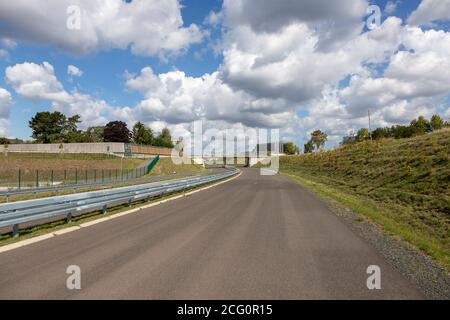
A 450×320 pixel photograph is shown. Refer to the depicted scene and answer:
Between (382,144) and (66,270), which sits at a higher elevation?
(382,144)

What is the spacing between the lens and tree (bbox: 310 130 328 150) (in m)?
149

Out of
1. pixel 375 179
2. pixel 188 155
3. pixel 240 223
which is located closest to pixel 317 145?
pixel 188 155

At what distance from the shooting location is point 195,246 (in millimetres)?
7730

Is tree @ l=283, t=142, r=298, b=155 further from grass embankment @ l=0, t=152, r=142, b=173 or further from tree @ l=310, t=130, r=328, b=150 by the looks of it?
grass embankment @ l=0, t=152, r=142, b=173

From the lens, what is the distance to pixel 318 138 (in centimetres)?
15062

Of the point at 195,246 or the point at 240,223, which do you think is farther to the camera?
the point at 240,223

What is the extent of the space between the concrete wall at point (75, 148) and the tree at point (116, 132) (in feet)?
93.0

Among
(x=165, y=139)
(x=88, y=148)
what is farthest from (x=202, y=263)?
(x=165, y=139)

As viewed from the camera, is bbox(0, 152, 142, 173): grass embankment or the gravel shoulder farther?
bbox(0, 152, 142, 173): grass embankment

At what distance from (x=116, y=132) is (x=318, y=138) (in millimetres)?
87649

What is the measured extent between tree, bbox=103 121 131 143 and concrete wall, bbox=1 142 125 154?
28360mm

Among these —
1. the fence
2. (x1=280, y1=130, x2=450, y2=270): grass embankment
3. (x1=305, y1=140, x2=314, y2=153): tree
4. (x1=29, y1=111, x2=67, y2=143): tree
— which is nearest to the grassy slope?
the fence
